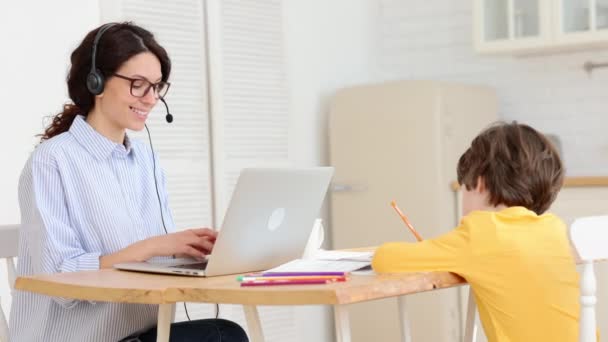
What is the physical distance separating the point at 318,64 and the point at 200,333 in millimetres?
2880

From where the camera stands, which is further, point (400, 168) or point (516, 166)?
point (400, 168)

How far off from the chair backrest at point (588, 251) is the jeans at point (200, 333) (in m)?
0.80

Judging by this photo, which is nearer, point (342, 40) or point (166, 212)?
point (166, 212)

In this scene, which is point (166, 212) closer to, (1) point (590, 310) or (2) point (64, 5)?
(1) point (590, 310)

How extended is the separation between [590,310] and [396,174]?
9.10 feet

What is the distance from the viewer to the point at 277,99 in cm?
463

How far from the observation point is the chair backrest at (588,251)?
1.85m

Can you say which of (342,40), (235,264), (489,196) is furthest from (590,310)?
(342,40)

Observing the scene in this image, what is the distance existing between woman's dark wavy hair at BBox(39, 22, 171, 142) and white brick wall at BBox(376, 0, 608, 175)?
8.82 feet

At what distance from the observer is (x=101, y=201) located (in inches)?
91.1

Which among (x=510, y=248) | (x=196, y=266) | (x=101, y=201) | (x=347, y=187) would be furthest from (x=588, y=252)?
(x=347, y=187)

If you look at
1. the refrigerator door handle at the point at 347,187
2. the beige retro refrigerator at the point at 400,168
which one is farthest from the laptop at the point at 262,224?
the refrigerator door handle at the point at 347,187

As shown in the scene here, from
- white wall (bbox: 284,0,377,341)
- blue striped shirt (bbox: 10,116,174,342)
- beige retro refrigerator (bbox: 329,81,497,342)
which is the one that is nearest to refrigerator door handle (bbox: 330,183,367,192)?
beige retro refrigerator (bbox: 329,81,497,342)

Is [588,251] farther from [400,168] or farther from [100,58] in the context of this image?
[400,168]
